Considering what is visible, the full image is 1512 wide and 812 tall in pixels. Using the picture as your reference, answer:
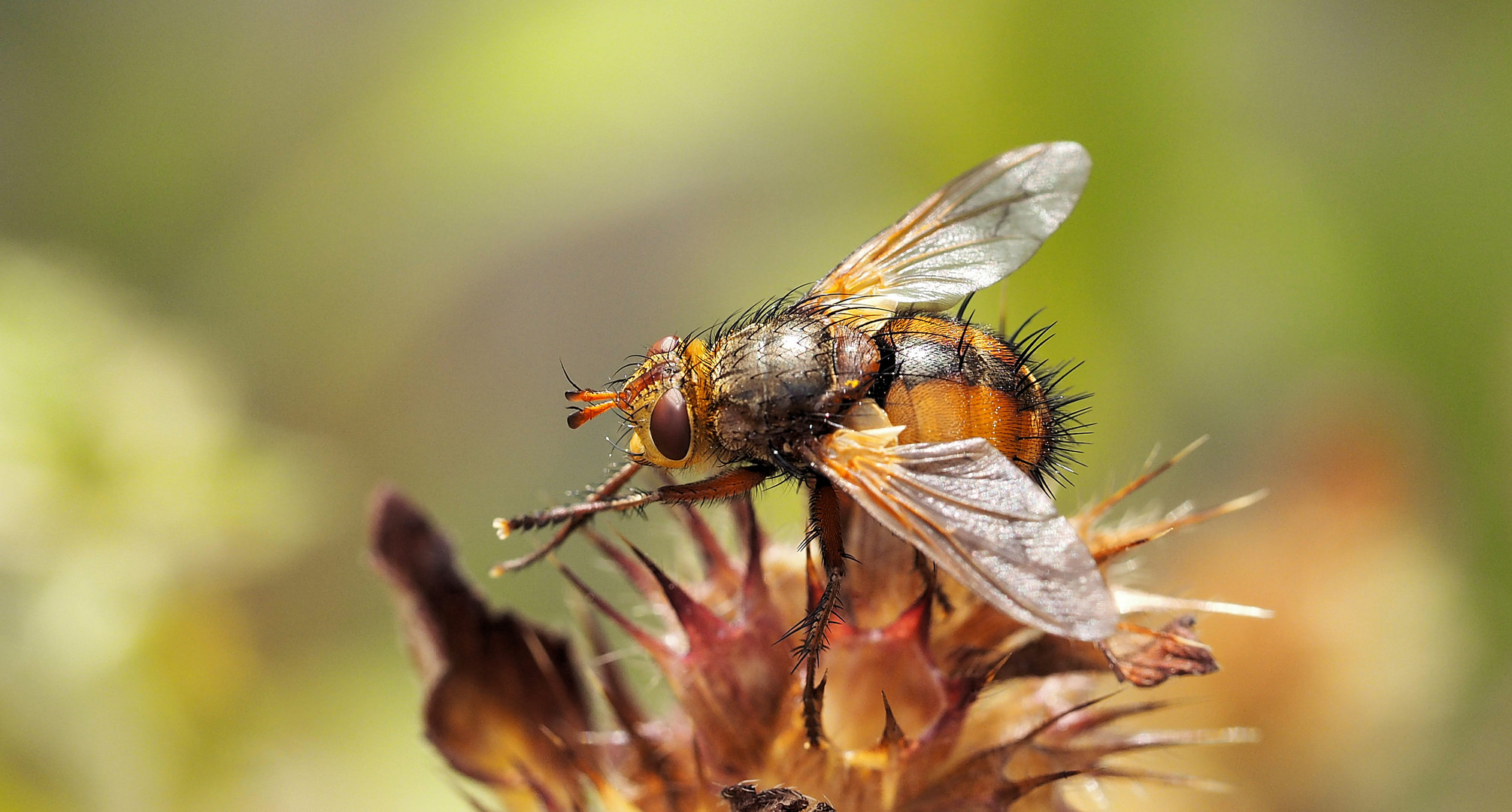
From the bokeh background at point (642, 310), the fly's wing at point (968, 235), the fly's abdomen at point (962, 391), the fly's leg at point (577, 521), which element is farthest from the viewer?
the bokeh background at point (642, 310)

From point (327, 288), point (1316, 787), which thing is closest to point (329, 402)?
point (327, 288)

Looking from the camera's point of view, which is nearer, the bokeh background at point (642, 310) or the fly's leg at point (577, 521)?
the fly's leg at point (577, 521)

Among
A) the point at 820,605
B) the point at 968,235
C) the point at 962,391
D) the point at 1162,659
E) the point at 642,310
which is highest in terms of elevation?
the point at 642,310

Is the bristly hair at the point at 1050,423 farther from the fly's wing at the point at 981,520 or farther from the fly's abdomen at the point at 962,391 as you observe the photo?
the fly's wing at the point at 981,520

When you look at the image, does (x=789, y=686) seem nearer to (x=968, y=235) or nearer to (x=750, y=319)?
(x=750, y=319)

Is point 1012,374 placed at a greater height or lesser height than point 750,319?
lesser

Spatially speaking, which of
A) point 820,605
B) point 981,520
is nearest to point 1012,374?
point 981,520

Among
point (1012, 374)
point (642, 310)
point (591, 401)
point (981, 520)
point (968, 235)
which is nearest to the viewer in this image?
point (981, 520)

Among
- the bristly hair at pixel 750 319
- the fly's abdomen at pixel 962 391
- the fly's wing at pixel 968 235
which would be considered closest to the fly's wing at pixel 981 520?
the fly's abdomen at pixel 962 391
